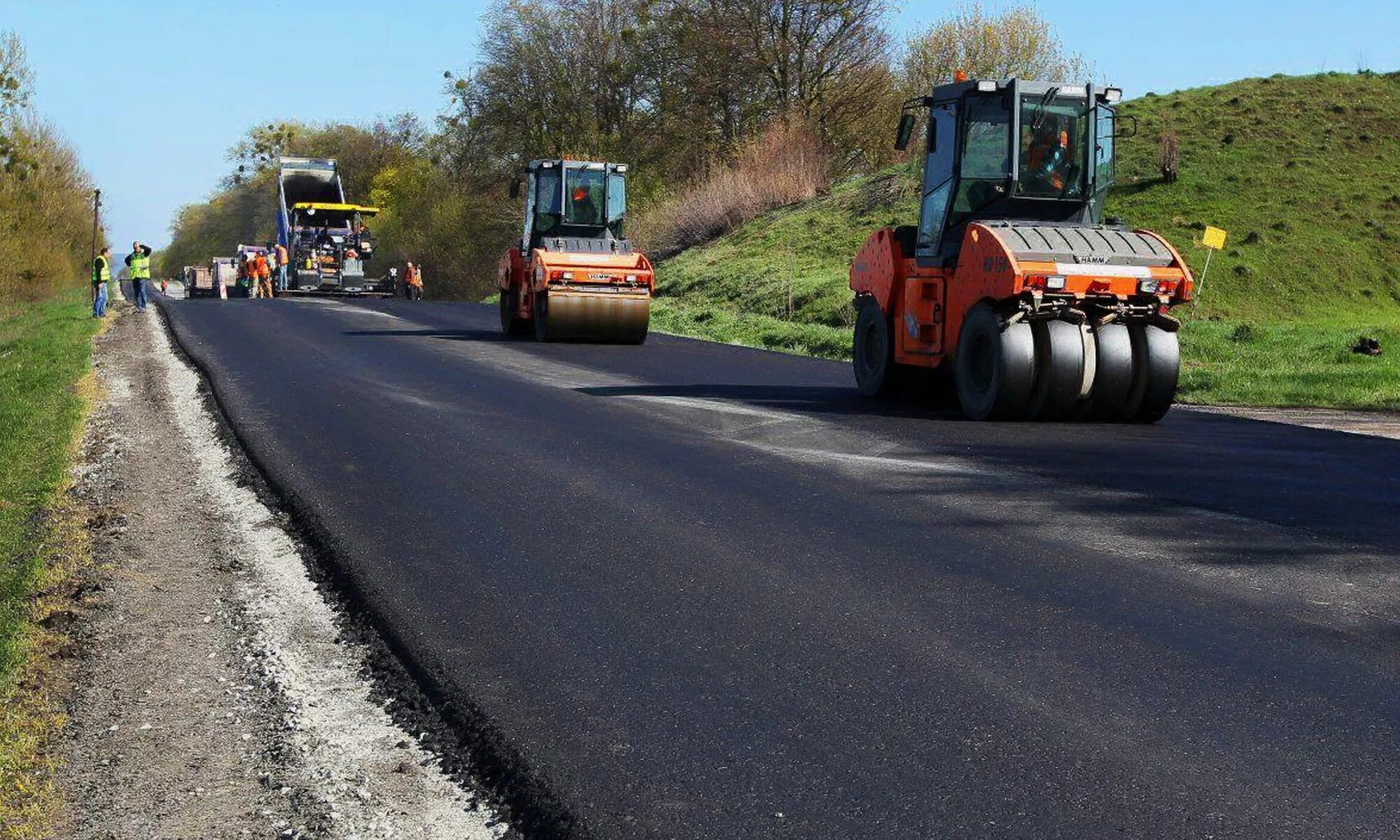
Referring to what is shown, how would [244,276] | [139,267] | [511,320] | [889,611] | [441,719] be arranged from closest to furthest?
[441,719]
[889,611]
[511,320]
[139,267]
[244,276]

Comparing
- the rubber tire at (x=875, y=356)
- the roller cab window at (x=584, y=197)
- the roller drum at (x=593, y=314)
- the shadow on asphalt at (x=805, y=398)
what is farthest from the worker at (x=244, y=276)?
the rubber tire at (x=875, y=356)

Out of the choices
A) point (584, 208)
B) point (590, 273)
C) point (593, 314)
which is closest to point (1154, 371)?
point (593, 314)

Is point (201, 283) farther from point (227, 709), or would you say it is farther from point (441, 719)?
point (441, 719)

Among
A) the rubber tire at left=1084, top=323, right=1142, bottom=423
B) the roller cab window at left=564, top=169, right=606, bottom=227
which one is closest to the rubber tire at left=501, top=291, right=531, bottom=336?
the roller cab window at left=564, top=169, right=606, bottom=227

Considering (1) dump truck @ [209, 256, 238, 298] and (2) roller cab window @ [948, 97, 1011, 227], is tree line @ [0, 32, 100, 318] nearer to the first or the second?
(1) dump truck @ [209, 256, 238, 298]

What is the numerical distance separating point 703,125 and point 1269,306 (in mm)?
26788

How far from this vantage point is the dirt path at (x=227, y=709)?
4.17 metres

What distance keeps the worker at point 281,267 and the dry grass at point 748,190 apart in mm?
12624

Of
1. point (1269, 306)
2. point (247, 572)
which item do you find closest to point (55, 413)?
point (247, 572)

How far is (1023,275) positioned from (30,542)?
821 cm

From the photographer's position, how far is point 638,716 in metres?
4.88

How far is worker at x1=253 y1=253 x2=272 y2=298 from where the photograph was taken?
157 feet

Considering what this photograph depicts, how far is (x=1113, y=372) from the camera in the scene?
13000 millimetres

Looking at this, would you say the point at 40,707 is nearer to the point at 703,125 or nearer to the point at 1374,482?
the point at 1374,482
